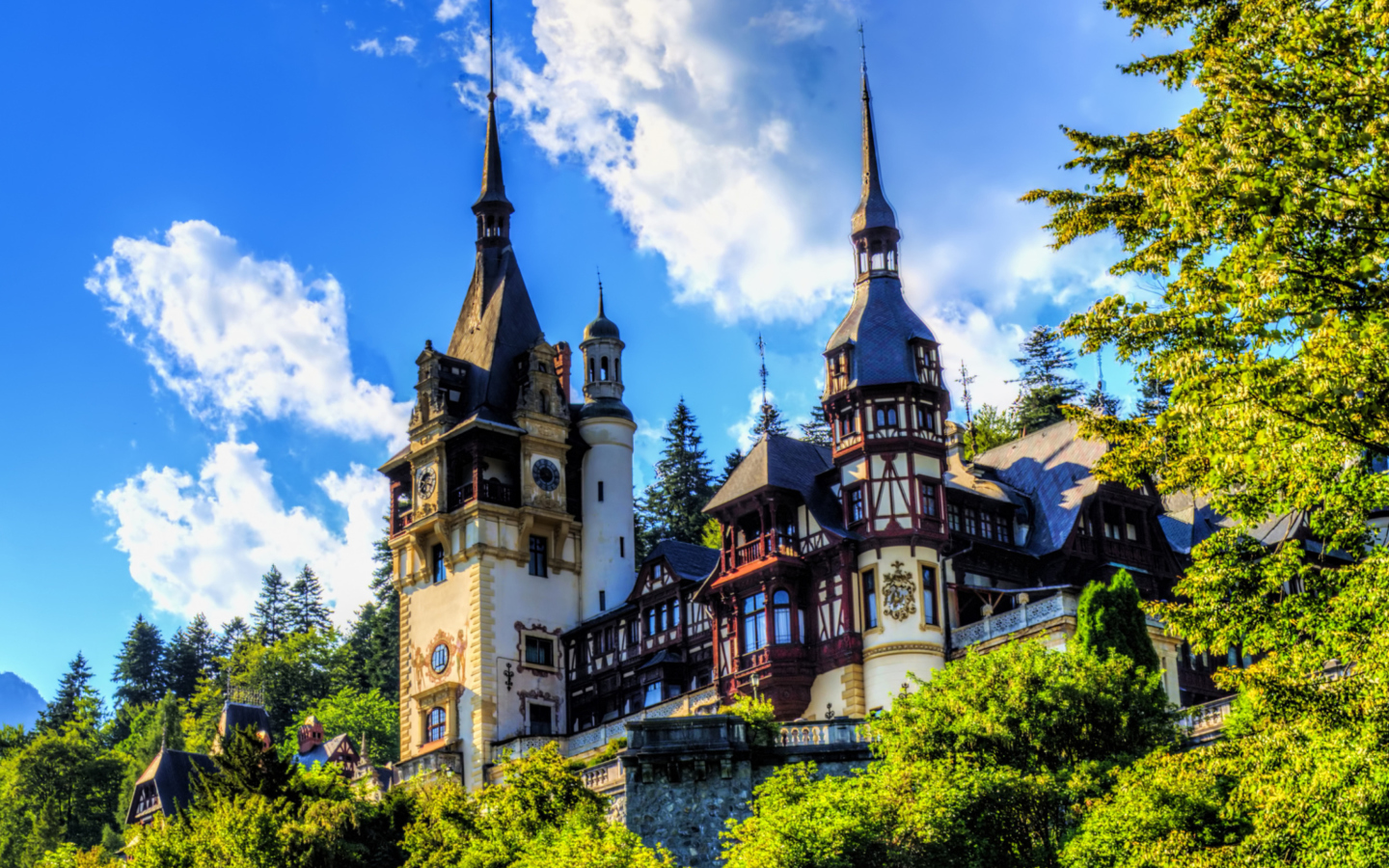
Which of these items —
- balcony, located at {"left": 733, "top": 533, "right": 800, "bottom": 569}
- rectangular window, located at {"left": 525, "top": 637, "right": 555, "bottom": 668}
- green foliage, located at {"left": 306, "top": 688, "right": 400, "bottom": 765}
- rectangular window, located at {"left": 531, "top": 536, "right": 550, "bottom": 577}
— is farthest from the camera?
green foliage, located at {"left": 306, "top": 688, "right": 400, "bottom": 765}

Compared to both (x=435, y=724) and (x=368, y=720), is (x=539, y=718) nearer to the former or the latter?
(x=435, y=724)

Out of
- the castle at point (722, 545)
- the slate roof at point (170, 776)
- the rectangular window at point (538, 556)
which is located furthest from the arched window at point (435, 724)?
the slate roof at point (170, 776)

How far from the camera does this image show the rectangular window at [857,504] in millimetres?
49531

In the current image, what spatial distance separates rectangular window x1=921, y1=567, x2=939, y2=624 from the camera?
48312 mm

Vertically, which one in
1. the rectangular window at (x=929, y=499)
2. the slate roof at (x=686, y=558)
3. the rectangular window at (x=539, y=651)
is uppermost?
the slate roof at (x=686, y=558)

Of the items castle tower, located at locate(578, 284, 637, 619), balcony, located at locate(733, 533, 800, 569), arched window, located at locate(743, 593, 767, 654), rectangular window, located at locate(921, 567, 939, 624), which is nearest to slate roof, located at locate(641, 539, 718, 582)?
castle tower, located at locate(578, 284, 637, 619)

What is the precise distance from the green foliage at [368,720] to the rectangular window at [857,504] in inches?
1700

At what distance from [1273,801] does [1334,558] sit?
112 ft

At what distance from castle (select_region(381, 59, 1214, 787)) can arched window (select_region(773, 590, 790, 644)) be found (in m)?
0.07

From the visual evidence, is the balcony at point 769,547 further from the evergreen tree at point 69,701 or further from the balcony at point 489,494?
the evergreen tree at point 69,701

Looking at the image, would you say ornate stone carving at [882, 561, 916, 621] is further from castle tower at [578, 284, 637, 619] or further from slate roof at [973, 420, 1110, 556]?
castle tower at [578, 284, 637, 619]

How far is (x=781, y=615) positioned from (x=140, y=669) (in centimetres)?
7960

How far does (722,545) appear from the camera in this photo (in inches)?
2080

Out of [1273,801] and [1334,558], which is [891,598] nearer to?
[1334,558]
